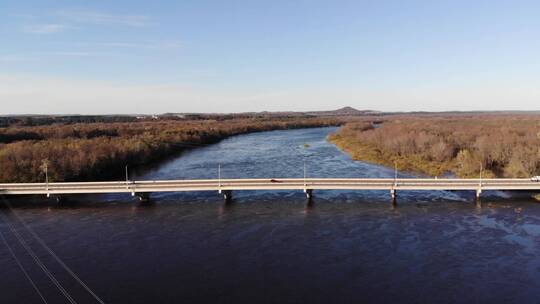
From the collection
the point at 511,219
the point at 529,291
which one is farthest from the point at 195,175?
the point at 529,291

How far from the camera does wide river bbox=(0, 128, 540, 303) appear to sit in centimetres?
2284

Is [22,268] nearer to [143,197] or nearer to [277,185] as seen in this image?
[143,197]

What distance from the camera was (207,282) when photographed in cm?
2400

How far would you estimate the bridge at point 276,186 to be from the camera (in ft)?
137

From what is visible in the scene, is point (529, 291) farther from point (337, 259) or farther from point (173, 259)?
point (173, 259)

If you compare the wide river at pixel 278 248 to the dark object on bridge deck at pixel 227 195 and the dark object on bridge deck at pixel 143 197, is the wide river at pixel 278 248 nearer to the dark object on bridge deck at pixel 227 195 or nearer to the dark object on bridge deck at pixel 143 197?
the dark object on bridge deck at pixel 227 195

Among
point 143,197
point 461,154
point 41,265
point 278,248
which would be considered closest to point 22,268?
point 41,265

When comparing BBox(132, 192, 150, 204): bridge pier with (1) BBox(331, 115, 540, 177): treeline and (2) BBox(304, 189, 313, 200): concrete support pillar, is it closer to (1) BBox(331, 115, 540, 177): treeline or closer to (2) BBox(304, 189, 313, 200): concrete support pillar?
(2) BBox(304, 189, 313, 200): concrete support pillar

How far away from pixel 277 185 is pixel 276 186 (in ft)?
0.49

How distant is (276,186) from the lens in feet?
Result: 139

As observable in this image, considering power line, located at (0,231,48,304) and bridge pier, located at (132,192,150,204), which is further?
bridge pier, located at (132,192,150,204)

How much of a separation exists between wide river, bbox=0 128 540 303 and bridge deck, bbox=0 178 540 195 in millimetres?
1591

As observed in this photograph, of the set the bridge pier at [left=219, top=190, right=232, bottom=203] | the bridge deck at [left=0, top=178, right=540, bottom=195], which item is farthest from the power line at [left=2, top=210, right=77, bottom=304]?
the bridge pier at [left=219, top=190, right=232, bottom=203]

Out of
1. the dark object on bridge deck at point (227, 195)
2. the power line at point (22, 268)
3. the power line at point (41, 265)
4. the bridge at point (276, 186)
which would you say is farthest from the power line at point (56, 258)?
the dark object on bridge deck at point (227, 195)
